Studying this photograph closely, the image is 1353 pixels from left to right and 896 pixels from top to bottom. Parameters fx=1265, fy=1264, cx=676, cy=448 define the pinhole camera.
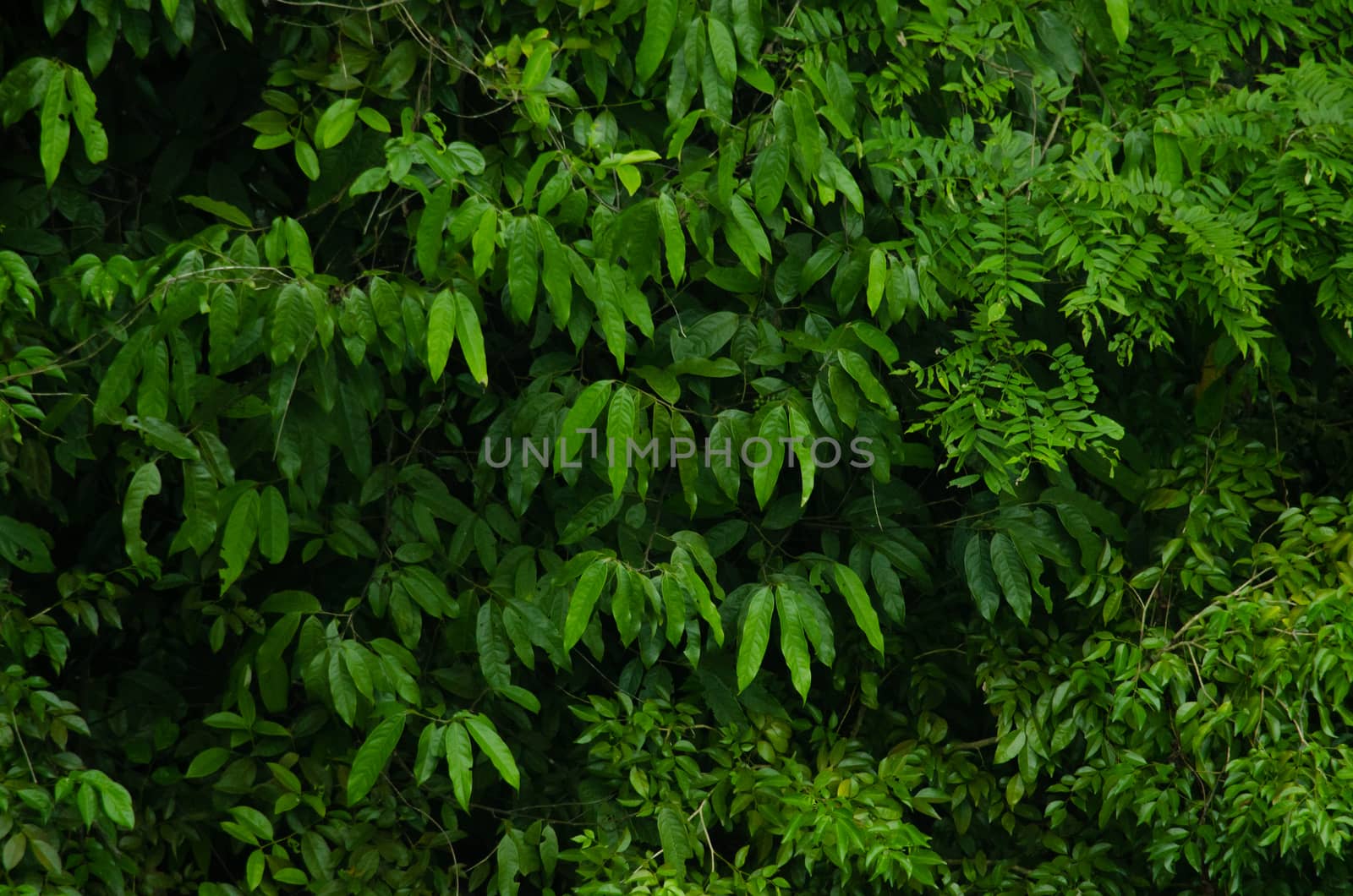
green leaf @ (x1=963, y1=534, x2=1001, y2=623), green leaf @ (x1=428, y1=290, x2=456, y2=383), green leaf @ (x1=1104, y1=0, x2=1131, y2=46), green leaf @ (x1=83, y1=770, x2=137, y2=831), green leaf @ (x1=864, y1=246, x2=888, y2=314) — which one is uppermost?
green leaf @ (x1=1104, y1=0, x2=1131, y2=46)

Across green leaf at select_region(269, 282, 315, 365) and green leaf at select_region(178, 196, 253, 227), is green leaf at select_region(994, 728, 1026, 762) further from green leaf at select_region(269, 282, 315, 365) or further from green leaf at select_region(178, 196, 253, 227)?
green leaf at select_region(178, 196, 253, 227)

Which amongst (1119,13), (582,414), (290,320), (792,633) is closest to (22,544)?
(290,320)

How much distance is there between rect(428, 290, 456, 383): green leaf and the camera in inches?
74.4

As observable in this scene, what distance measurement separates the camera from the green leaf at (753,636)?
2.19 meters

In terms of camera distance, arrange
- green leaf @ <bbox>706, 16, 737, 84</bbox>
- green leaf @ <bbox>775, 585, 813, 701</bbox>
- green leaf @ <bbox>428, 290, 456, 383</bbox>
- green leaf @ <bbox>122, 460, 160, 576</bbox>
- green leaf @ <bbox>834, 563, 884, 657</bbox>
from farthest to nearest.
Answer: green leaf @ <bbox>834, 563, 884, 657</bbox> < green leaf @ <bbox>775, 585, 813, 701</bbox> < green leaf @ <bbox>706, 16, 737, 84</bbox> < green leaf @ <bbox>122, 460, 160, 576</bbox> < green leaf @ <bbox>428, 290, 456, 383</bbox>

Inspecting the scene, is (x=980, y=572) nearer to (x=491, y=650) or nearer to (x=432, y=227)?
(x=491, y=650)

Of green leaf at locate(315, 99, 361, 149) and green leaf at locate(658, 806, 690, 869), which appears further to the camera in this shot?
green leaf at locate(658, 806, 690, 869)

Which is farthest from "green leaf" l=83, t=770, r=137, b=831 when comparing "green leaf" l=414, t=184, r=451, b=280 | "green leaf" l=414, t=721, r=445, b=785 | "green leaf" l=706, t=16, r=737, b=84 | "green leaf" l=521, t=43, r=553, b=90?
"green leaf" l=706, t=16, r=737, b=84

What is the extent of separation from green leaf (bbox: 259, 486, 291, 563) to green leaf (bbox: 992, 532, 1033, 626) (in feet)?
4.41

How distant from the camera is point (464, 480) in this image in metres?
2.55

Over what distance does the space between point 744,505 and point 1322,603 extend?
44.5 inches

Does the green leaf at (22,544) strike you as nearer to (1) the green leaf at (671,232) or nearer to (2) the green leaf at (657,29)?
(1) the green leaf at (671,232)

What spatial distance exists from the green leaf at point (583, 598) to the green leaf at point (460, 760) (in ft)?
0.78

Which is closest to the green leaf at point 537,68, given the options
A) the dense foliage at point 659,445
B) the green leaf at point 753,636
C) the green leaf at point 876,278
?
the dense foliage at point 659,445
